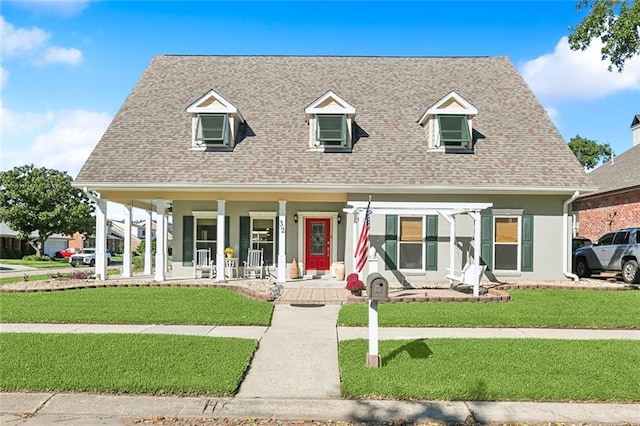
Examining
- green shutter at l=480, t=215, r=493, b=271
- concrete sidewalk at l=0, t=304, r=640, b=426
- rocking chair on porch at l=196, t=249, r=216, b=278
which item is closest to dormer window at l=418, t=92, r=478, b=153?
green shutter at l=480, t=215, r=493, b=271

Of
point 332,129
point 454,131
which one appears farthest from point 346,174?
point 454,131

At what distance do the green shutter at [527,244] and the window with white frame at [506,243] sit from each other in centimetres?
18

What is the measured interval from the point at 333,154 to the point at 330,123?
1.10 m

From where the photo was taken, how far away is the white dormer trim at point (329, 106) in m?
16.0

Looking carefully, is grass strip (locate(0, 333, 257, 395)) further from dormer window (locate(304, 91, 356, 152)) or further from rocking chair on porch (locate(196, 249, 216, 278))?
dormer window (locate(304, 91, 356, 152))

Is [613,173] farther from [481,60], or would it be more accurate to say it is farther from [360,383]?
[360,383]

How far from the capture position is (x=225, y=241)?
54.3 feet

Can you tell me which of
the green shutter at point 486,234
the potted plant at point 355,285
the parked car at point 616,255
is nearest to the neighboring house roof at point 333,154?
the green shutter at point 486,234

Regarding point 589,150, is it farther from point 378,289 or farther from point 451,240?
point 378,289

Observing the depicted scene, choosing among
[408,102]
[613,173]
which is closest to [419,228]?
[408,102]

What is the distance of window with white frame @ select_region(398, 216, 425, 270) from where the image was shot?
15.1 meters

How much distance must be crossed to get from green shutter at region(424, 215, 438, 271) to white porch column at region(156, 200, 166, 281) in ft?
27.6

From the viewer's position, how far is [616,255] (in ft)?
50.4

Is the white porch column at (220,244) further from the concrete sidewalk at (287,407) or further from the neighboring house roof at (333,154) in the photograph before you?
the concrete sidewalk at (287,407)
